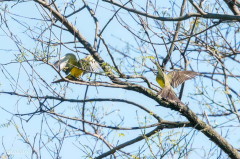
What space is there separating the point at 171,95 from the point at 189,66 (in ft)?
3.45

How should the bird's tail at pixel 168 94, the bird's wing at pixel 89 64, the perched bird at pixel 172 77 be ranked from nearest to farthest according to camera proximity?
the bird's tail at pixel 168 94, the bird's wing at pixel 89 64, the perched bird at pixel 172 77

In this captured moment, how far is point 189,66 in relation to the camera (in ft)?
19.8

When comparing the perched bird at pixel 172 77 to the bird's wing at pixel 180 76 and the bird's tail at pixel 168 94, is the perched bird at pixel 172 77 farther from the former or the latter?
the bird's tail at pixel 168 94

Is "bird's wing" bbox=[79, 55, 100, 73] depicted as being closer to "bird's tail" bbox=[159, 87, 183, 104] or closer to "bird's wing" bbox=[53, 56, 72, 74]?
"bird's wing" bbox=[53, 56, 72, 74]

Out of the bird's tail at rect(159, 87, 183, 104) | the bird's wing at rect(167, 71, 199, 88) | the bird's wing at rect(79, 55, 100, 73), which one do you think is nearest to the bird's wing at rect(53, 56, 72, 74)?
the bird's wing at rect(79, 55, 100, 73)

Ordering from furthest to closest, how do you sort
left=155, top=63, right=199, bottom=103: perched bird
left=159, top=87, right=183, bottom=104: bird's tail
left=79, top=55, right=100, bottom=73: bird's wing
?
left=155, top=63, right=199, bottom=103: perched bird
left=79, top=55, right=100, bottom=73: bird's wing
left=159, top=87, right=183, bottom=104: bird's tail

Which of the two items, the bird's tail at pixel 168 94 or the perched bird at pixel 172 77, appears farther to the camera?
the perched bird at pixel 172 77

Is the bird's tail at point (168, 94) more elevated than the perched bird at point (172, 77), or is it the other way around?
the perched bird at point (172, 77)

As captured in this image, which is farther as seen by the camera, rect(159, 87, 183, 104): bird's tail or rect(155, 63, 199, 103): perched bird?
rect(155, 63, 199, 103): perched bird

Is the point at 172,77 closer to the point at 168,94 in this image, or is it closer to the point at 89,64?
the point at 168,94

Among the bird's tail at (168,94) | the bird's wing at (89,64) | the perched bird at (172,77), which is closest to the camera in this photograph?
the bird's tail at (168,94)

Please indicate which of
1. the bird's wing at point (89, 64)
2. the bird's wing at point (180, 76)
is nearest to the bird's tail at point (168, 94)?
the bird's wing at point (180, 76)

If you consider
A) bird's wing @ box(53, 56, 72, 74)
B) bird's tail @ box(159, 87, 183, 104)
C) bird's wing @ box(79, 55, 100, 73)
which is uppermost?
bird's wing @ box(53, 56, 72, 74)

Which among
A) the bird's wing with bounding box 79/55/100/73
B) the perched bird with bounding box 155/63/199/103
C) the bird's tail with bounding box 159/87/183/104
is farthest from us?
the perched bird with bounding box 155/63/199/103
